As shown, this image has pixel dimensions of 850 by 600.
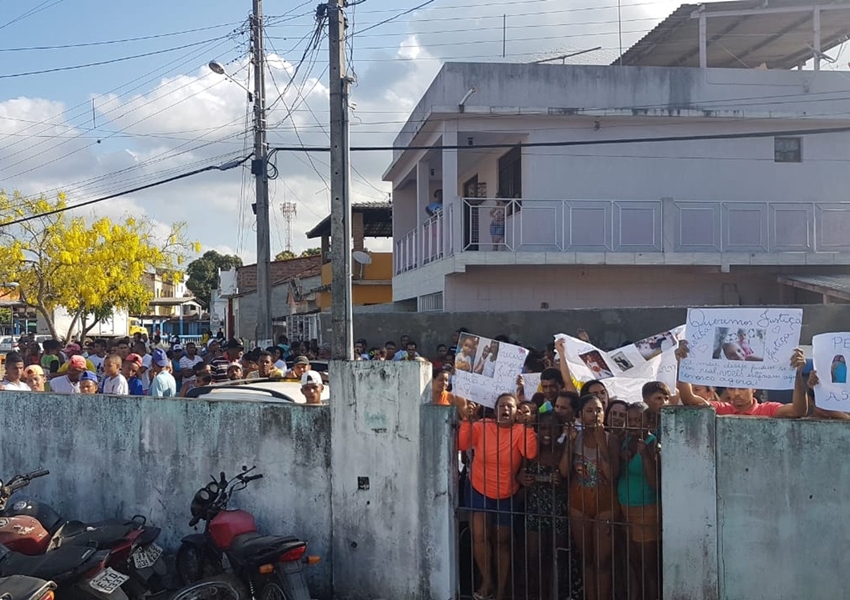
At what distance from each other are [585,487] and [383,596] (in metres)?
1.60

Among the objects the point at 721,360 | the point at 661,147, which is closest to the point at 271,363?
the point at 721,360

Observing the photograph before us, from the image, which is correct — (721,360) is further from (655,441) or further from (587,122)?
(587,122)

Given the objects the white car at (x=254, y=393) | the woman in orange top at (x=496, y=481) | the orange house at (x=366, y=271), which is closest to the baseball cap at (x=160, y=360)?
the white car at (x=254, y=393)

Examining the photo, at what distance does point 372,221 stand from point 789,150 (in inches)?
643

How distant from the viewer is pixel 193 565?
5410mm

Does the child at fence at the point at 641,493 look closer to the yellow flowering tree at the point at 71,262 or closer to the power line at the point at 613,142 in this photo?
the power line at the point at 613,142

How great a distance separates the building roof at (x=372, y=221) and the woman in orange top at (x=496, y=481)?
66.7 ft

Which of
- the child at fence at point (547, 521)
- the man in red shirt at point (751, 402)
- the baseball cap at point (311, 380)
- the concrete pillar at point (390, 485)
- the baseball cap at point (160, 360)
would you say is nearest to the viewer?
the man in red shirt at point (751, 402)

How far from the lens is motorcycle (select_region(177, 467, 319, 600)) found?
4.88 meters

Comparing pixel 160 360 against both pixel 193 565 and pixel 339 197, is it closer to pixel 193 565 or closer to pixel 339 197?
pixel 339 197

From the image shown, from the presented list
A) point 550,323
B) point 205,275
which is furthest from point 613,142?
point 205,275

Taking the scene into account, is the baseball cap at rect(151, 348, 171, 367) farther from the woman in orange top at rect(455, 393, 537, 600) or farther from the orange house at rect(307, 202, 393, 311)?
the orange house at rect(307, 202, 393, 311)

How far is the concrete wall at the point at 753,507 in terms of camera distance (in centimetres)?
453

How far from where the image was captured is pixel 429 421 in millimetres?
5348
